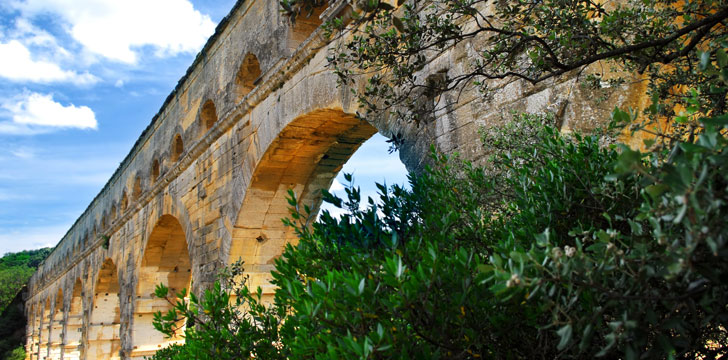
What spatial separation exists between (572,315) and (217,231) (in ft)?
19.8

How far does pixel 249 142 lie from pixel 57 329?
1956 cm

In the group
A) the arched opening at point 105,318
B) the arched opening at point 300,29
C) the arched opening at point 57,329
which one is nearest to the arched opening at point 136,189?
the arched opening at point 105,318

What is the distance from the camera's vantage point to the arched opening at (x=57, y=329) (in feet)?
68.4

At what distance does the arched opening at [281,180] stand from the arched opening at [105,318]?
845 centimetres

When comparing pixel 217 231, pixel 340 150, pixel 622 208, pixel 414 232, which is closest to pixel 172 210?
pixel 217 231

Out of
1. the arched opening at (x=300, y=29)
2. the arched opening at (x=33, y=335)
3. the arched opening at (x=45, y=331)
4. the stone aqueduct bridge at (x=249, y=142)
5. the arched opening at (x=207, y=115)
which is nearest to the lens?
the stone aqueduct bridge at (x=249, y=142)

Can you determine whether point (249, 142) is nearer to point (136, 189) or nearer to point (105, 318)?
point (136, 189)

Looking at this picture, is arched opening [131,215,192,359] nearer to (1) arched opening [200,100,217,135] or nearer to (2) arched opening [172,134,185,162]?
(2) arched opening [172,134,185,162]

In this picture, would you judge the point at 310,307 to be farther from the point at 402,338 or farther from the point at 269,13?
the point at 269,13

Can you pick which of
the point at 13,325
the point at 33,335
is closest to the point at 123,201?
the point at 33,335

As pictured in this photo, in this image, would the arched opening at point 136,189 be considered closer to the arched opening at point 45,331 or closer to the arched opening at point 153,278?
the arched opening at point 153,278

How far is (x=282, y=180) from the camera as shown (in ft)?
21.2

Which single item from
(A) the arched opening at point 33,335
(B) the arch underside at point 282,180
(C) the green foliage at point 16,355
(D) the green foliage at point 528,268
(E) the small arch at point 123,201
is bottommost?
(C) the green foliage at point 16,355

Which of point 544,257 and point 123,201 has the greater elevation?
point 123,201
